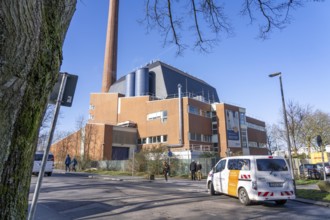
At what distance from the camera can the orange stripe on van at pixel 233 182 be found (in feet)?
35.1

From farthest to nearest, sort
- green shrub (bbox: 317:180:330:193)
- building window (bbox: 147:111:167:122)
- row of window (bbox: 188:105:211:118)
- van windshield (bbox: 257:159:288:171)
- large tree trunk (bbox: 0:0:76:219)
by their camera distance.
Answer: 1. building window (bbox: 147:111:167:122)
2. row of window (bbox: 188:105:211:118)
3. green shrub (bbox: 317:180:330:193)
4. van windshield (bbox: 257:159:288:171)
5. large tree trunk (bbox: 0:0:76:219)

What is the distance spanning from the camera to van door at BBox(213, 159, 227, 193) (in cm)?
1178

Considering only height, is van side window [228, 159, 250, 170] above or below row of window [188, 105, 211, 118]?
below

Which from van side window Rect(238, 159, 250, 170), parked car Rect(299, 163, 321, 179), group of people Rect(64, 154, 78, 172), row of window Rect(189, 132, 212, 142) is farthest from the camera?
row of window Rect(189, 132, 212, 142)

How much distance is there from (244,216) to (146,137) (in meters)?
40.1

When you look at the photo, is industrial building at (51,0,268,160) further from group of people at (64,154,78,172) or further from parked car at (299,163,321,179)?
parked car at (299,163,321,179)

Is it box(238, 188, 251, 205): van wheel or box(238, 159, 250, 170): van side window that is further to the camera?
box(238, 159, 250, 170): van side window

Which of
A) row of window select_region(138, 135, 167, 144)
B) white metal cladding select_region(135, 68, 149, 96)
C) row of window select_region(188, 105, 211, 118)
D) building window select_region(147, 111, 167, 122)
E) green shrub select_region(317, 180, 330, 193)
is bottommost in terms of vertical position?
green shrub select_region(317, 180, 330, 193)

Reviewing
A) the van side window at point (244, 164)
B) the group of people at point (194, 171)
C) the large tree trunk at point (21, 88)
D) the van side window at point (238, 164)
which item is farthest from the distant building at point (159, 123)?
the large tree trunk at point (21, 88)

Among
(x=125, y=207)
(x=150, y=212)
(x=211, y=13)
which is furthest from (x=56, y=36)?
(x=125, y=207)

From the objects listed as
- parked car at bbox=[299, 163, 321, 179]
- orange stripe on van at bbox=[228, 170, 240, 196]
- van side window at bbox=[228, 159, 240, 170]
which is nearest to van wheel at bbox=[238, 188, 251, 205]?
orange stripe on van at bbox=[228, 170, 240, 196]

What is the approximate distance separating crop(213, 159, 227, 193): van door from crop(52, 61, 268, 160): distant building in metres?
25.9

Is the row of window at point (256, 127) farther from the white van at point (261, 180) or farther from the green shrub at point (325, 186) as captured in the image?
the white van at point (261, 180)

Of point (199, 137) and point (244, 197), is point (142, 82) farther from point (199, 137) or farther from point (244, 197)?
point (244, 197)
